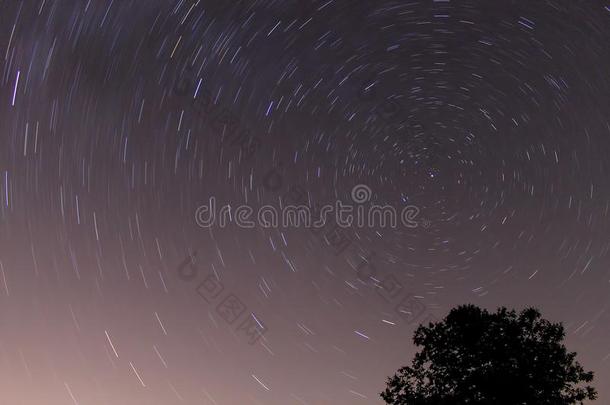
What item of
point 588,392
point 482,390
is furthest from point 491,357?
point 588,392

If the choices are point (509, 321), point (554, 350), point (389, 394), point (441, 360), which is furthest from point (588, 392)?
point (389, 394)

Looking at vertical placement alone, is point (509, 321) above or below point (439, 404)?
above

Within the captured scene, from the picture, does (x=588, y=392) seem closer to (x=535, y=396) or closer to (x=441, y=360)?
(x=535, y=396)

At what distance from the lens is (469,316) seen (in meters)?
19.4

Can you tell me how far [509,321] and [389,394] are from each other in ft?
13.8

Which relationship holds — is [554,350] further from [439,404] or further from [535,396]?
[439,404]

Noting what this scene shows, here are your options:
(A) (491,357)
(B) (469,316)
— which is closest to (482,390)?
(A) (491,357)

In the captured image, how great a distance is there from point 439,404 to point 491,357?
2005 mm

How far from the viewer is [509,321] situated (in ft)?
63.3

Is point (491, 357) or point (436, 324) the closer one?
point (491, 357)

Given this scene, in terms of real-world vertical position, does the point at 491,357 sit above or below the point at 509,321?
below

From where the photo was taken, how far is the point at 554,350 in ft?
61.9

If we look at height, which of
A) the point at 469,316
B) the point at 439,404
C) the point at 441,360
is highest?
the point at 469,316

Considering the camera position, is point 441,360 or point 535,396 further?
point 441,360
